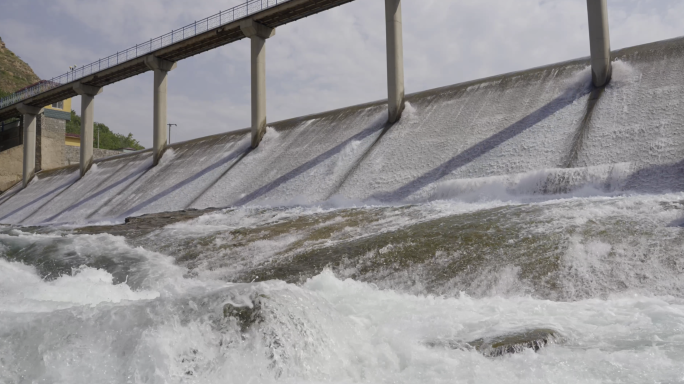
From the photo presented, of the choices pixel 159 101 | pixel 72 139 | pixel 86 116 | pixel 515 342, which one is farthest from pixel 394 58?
pixel 72 139

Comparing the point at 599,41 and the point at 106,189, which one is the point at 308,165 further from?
the point at 106,189

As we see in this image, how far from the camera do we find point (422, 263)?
620cm

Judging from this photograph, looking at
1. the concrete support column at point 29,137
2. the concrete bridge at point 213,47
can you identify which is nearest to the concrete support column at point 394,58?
the concrete bridge at point 213,47

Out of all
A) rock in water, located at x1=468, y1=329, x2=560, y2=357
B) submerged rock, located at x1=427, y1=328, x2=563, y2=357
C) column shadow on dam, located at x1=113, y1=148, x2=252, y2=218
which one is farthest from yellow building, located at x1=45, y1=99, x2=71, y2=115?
rock in water, located at x1=468, y1=329, x2=560, y2=357

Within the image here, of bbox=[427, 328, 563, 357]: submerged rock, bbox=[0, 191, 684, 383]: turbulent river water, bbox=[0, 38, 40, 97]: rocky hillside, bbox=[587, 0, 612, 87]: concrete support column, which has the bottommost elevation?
bbox=[427, 328, 563, 357]: submerged rock

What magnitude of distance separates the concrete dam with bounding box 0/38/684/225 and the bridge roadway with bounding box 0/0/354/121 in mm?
3332

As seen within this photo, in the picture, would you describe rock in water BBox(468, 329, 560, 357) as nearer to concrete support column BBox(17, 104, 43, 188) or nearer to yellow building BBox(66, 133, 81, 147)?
concrete support column BBox(17, 104, 43, 188)

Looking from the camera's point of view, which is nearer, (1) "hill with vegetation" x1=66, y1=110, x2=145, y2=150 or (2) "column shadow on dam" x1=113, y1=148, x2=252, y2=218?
(2) "column shadow on dam" x1=113, y1=148, x2=252, y2=218

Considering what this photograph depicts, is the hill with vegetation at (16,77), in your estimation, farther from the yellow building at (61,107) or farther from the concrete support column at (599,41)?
the concrete support column at (599,41)

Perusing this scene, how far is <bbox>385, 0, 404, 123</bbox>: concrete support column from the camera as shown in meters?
15.4

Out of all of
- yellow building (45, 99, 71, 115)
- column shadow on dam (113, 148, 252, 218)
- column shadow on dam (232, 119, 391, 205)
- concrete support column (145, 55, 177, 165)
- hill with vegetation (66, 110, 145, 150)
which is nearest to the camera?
column shadow on dam (232, 119, 391, 205)

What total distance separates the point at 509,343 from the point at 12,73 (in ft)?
255

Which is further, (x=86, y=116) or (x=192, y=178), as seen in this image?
(x=86, y=116)

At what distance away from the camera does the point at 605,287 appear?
518 cm
